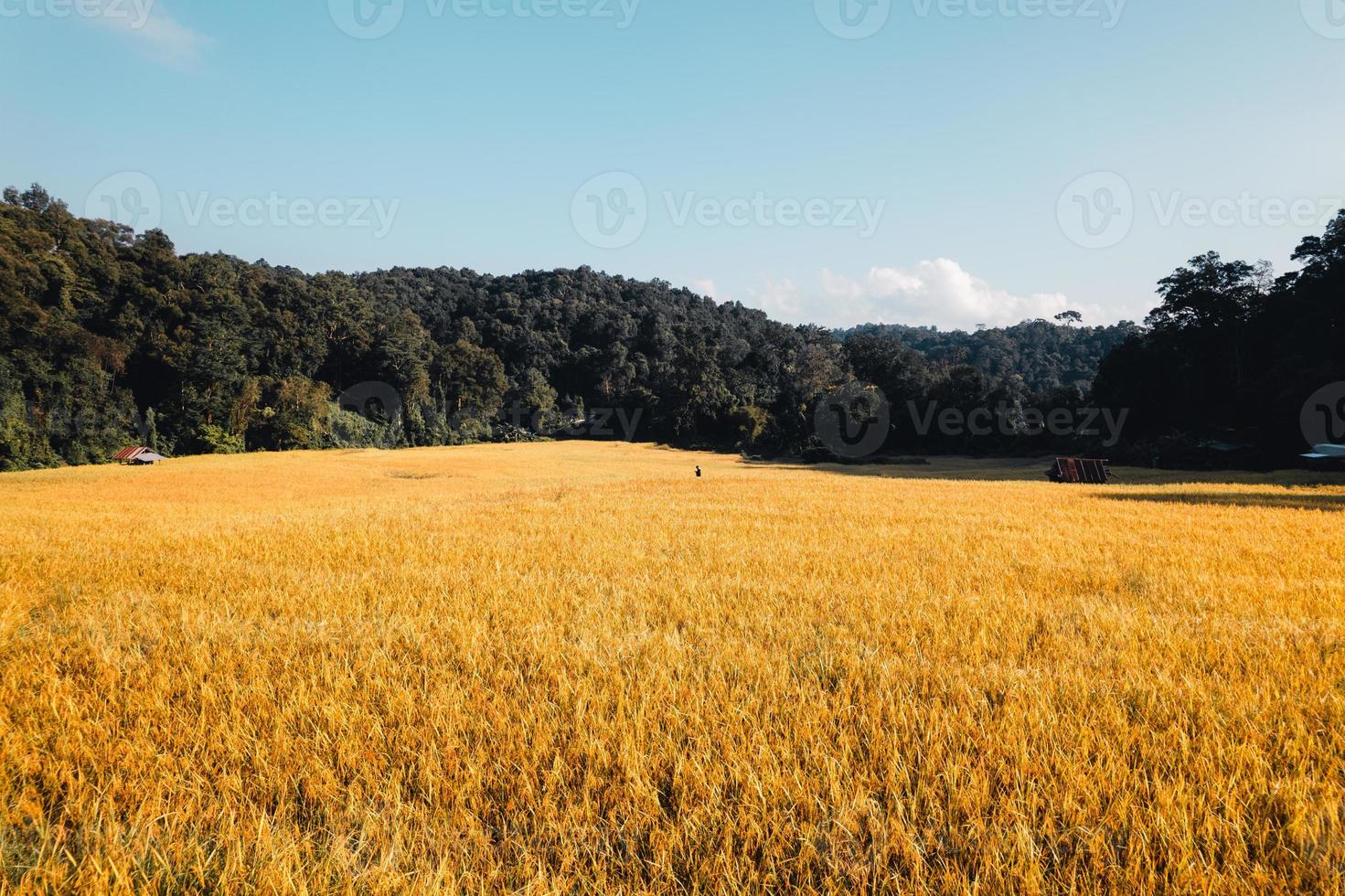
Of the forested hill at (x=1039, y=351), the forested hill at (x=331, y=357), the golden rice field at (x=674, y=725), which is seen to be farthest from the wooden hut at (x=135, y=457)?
the forested hill at (x=1039, y=351)

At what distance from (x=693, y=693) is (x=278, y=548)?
7.92 meters

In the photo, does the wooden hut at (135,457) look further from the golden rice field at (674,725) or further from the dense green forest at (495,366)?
the golden rice field at (674,725)

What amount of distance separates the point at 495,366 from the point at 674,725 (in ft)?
273

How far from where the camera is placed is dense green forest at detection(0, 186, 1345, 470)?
42.9 meters

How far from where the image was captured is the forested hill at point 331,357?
45469 millimetres

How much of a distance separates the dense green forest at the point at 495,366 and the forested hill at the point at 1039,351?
0.97 metres

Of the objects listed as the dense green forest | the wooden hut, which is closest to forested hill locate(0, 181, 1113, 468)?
the dense green forest

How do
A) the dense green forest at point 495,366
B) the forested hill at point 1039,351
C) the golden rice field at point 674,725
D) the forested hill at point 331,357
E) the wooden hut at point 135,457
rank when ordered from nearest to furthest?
the golden rice field at point 674,725 → the wooden hut at point 135,457 → the dense green forest at point 495,366 → the forested hill at point 331,357 → the forested hill at point 1039,351

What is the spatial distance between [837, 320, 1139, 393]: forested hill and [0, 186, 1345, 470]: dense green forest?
3.19 feet

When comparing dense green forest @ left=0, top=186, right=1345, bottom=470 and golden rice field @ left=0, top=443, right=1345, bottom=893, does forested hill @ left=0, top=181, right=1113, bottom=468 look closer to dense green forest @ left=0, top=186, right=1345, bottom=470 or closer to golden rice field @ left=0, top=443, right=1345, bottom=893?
dense green forest @ left=0, top=186, right=1345, bottom=470

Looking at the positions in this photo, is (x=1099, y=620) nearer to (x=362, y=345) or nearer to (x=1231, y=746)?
(x=1231, y=746)

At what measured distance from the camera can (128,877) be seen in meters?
2.02

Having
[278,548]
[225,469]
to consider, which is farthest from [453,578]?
[225,469]

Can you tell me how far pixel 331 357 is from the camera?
7331 cm
